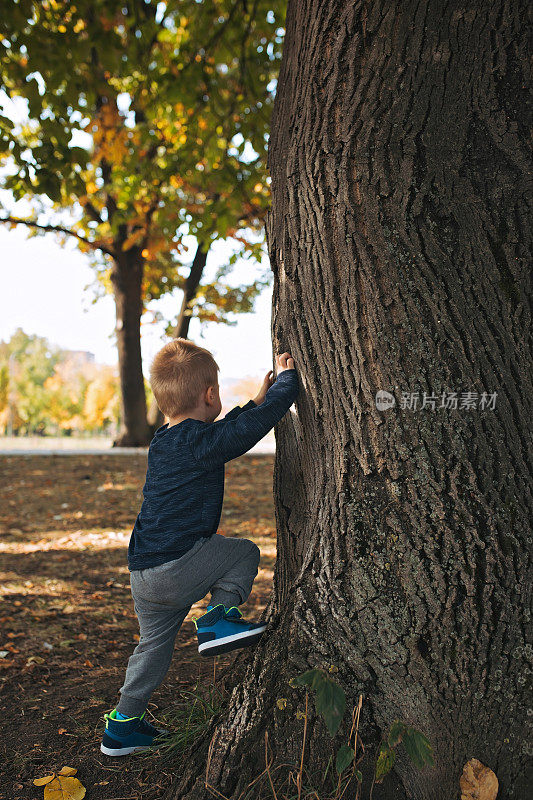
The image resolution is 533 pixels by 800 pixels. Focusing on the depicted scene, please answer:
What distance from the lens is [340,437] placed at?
2.36m

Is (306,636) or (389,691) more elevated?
(306,636)

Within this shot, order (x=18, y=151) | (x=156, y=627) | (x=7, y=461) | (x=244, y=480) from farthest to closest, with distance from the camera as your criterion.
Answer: (x=7, y=461), (x=244, y=480), (x=18, y=151), (x=156, y=627)

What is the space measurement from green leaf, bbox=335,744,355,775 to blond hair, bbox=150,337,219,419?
1.51m

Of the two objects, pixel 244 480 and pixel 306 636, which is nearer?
pixel 306 636

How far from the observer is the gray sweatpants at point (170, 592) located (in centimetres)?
262

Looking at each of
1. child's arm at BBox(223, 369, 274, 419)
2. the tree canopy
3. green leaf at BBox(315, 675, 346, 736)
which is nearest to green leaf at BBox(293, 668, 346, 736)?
green leaf at BBox(315, 675, 346, 736)

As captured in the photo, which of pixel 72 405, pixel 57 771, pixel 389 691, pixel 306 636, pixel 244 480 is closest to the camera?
pixel 389 691

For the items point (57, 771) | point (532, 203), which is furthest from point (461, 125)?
point (57, 771)

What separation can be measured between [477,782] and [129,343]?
12994mm

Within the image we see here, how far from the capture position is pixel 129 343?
14.2 metres

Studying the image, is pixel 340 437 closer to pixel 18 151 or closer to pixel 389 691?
pixel 389 691

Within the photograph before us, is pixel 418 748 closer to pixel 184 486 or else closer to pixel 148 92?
pixel 184 486

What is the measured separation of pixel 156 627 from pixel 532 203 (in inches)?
90.5

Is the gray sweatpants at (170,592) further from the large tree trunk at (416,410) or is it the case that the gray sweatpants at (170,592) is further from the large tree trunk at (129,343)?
the large tree trunk at (129,343)
